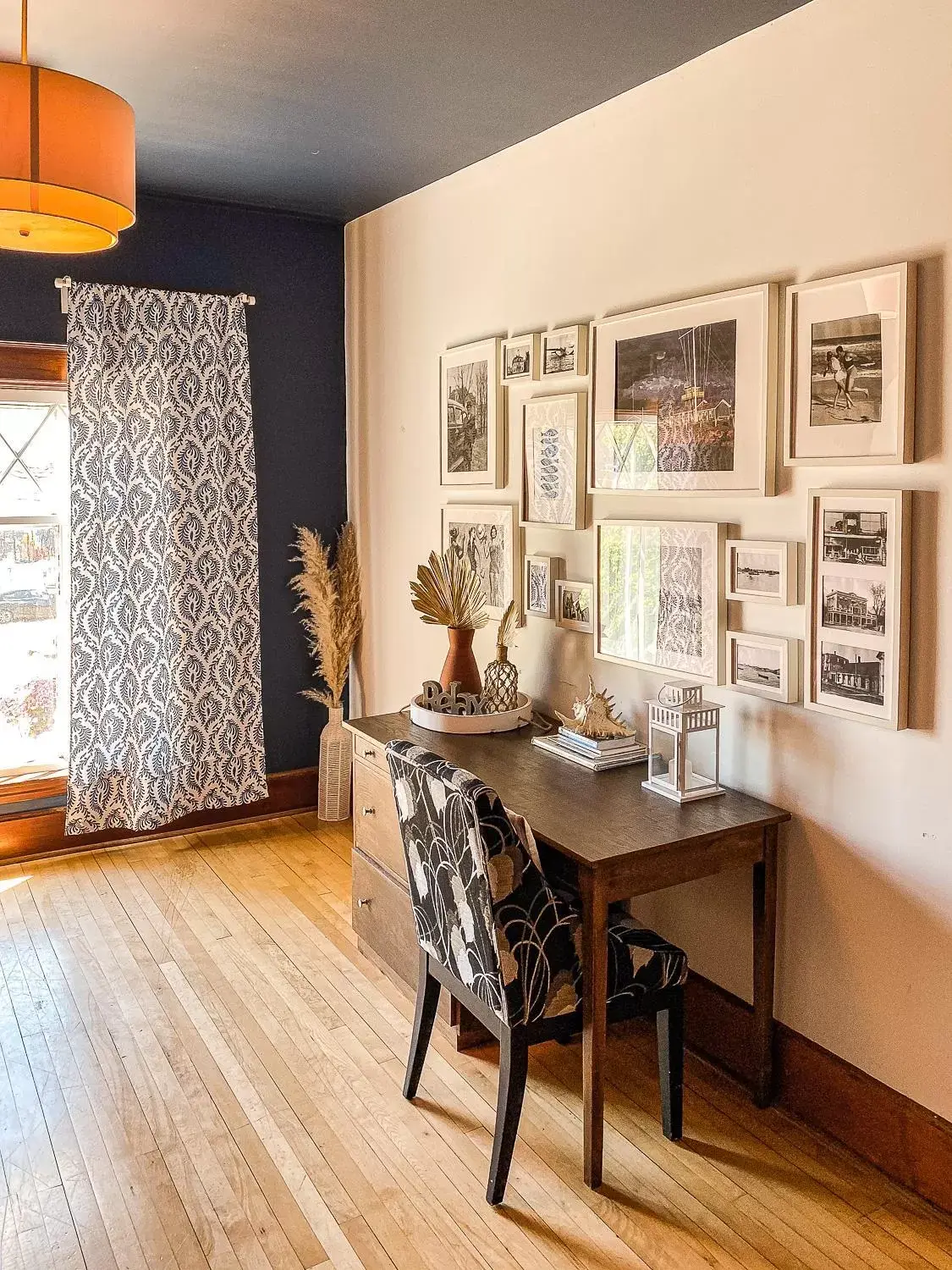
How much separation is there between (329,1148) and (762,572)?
1.64 m

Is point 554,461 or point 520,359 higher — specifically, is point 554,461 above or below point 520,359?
below

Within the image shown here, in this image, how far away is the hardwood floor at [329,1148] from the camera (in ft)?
6.73

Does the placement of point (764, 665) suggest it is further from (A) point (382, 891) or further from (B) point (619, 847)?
(A) point (382, 891)

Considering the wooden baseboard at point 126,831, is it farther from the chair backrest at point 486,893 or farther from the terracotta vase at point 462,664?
the chair backrest at point 486,893

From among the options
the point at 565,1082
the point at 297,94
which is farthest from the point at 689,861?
the point at 297,94

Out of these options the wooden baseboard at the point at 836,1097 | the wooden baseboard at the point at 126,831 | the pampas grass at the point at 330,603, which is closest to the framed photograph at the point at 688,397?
A: the wooden baseboard at the point at 836,1097

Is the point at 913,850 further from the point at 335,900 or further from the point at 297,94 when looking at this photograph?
the point at 297,94

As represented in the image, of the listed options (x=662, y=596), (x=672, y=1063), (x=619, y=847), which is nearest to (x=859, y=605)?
(x=662, y=596)

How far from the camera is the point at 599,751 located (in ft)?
8.98

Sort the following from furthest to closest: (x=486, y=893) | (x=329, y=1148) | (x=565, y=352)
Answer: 1. (x=565, y=352)
2. (x=329, y=1148)
3. (x=486, y=893)

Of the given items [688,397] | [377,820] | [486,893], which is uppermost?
[688,397]

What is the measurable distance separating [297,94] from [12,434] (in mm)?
1838

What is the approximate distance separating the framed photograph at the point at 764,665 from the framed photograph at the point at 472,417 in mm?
1185

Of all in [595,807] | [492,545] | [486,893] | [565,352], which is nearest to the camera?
[486,893]
